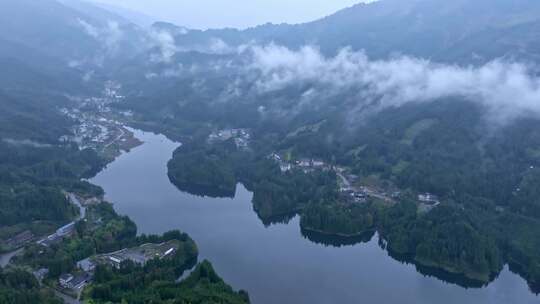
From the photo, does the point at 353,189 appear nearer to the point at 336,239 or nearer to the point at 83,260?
the point at 336,239

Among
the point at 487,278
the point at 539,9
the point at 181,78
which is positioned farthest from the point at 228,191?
the point at 539,9

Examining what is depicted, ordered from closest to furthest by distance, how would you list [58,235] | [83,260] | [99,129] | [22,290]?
1. [22,290]
2. [83,260]
3. [58,235]
4. [99,129]

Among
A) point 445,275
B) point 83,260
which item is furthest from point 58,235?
point 445,275

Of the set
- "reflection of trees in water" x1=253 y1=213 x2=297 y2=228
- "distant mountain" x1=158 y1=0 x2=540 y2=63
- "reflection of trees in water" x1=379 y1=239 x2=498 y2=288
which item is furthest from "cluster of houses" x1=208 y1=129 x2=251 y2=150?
"distant mountain" x1=158 y1=0 x2=540 y2=63

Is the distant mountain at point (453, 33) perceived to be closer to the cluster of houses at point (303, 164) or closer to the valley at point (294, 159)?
the valley at point (294, 159)

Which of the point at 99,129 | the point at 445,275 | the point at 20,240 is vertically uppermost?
the point at 20,240

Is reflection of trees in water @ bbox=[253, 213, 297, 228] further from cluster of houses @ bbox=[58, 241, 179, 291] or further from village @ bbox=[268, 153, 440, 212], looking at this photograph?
cluster of houses @ bbox=[58, 241, 179, 291]
